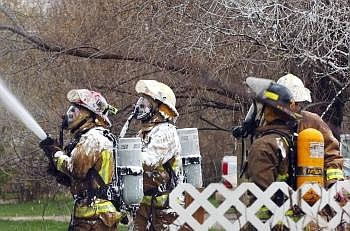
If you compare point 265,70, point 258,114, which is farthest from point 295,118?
point 265,70

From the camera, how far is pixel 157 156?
8.16 m

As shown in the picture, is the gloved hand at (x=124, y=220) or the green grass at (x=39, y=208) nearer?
the gloved hand at (x=124, y=220)

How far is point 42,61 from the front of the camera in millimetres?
14156

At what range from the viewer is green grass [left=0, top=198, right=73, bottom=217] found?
63.1 ft

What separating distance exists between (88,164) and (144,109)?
3.29 ft

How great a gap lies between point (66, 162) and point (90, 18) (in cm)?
647

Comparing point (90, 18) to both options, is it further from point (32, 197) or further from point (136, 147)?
point (32, 197)

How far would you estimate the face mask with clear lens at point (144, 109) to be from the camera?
850cm

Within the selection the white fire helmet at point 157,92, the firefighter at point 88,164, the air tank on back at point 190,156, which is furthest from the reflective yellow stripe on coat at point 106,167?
the air tank on back at point 190,156

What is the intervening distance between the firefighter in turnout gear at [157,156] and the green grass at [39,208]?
9.73 m

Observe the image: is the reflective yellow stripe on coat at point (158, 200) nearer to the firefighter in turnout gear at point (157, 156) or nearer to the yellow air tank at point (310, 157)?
the firefighter in turnout gear at point (157, 156)

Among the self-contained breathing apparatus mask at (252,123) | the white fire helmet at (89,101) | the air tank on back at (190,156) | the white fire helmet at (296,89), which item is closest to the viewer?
the self-contained breathing apparatus mask at (252,123)

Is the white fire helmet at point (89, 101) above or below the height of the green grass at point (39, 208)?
above

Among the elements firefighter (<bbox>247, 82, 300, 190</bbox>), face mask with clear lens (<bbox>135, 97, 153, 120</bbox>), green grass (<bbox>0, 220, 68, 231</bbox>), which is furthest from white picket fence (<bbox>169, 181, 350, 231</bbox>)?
green grass (<bbox>0, 220, 68, 231</bbox>)
